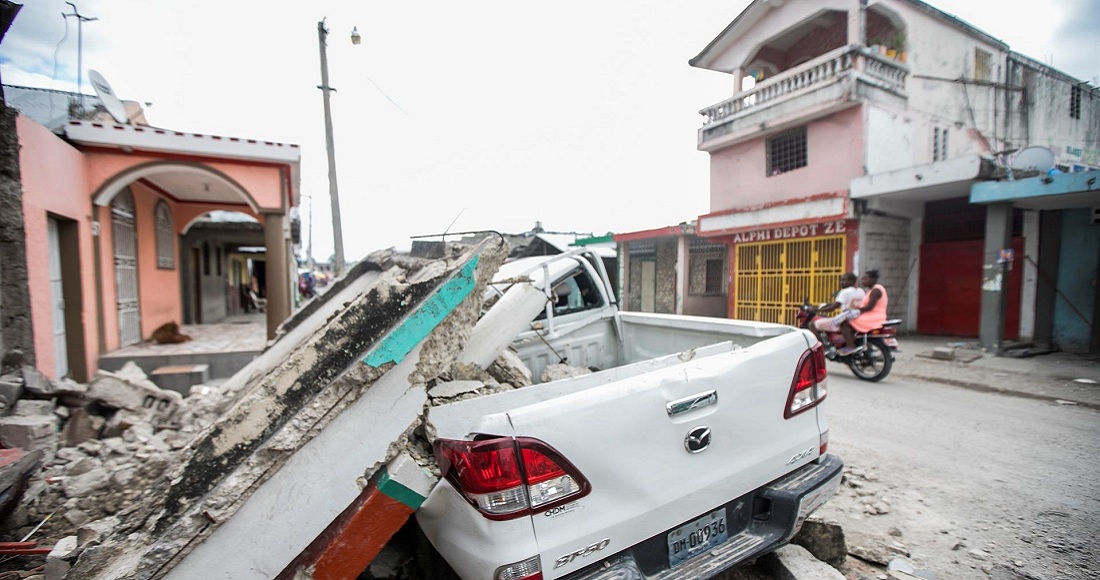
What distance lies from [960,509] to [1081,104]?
2051 centimetres

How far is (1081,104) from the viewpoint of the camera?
595 inches

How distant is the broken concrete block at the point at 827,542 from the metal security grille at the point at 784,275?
1029 cm

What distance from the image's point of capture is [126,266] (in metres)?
7.76

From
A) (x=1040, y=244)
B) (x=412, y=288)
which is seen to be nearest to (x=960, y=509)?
(x=412, y=288)

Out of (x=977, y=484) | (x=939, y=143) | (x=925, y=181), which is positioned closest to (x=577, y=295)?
(x=977, y=484)

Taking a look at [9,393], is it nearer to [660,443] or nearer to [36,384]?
[36,384]

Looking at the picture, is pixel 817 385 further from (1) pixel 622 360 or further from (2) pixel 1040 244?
(2) pixel 1040 244

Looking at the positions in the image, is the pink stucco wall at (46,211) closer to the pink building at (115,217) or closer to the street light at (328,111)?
the pink building at (115,217)

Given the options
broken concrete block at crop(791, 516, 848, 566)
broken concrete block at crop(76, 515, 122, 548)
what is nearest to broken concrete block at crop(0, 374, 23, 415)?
broken concrete block at crop(76, 515, 122, 548)

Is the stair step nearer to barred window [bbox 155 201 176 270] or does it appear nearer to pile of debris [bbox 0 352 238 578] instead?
pile of debris [bbox 0 352 238 578]

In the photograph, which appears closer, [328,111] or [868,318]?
[868,318]

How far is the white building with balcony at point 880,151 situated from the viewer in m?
9.80

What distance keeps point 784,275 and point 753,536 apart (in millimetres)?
11818

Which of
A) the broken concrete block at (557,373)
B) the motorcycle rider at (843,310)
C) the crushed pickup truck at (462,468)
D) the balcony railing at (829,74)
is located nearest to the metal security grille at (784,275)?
the balcony railing at (829,74)
